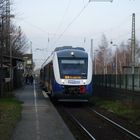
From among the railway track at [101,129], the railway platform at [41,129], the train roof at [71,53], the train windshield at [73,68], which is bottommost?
the railway track at [101,129]

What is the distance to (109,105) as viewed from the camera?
96.4ft

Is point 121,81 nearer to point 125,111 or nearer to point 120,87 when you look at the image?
point 120,87

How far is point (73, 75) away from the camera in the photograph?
98.7ft

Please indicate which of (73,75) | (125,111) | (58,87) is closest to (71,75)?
(73,75)

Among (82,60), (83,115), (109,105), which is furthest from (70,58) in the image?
(83,115)

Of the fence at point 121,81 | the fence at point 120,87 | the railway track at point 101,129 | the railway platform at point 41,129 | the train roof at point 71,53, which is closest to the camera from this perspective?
the railway platform at point 41,129

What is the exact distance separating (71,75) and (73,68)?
2.09 feet

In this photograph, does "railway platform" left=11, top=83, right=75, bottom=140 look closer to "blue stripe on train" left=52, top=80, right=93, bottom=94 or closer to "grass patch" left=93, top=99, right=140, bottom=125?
"grass patch" left=93, top=99, right=140, bottom=125

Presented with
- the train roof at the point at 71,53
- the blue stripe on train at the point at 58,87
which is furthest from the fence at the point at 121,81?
the train roof at the point at 71,53

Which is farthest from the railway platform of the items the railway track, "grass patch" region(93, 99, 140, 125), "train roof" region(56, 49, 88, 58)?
"train roof" region(56, 49, 88, 58)

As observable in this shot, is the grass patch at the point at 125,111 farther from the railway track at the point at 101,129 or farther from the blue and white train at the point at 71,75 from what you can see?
the blue and white train at the point at 71,75

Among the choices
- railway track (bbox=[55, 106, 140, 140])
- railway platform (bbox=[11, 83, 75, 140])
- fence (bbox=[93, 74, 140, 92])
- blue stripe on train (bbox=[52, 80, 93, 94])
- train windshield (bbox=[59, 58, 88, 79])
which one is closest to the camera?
railway platform (bbox=[11, 83, 75, 140])

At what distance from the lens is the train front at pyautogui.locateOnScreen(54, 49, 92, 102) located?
1171 inches

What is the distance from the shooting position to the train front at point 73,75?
97.6 ft
